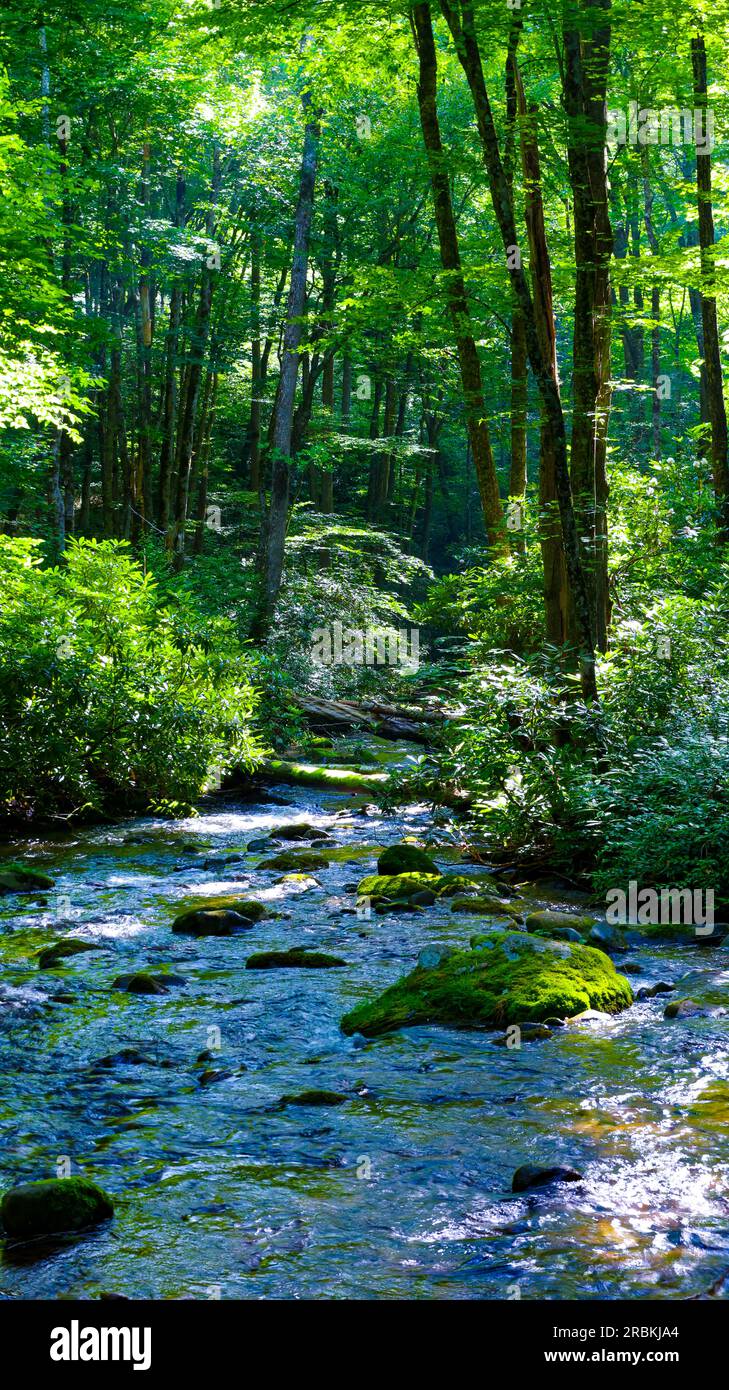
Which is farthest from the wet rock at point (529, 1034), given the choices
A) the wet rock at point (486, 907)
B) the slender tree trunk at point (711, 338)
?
the slender tree trunk at point (711, 338)

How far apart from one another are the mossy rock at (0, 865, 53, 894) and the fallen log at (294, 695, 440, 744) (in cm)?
881

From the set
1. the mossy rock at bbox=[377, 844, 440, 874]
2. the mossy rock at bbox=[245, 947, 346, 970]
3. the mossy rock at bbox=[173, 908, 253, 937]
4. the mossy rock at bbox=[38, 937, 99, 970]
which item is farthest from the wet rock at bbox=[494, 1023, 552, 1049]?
the mossy rock at bbox=[377, 844, 440, 874]

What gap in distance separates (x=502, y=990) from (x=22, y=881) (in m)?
4.71

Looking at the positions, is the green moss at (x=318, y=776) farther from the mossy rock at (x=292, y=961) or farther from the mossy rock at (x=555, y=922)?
the mossy rock at (x=292, y=961)

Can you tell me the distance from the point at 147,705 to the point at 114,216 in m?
11.8

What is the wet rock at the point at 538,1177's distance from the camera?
4.02 meters

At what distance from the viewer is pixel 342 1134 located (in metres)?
4.53

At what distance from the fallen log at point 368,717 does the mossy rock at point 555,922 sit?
10.1 meters

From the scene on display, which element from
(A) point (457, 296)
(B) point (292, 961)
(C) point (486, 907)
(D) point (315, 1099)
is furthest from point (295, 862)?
(A) point (457, 296)

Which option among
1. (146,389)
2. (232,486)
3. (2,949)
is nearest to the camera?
(2,949)

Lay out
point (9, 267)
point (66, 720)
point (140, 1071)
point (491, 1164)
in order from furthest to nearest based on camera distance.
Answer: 1. point (9, 267)
2. point (66, 720)
3. point (140, 1071)
4. point (491, 1164)

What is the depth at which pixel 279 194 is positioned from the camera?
80.2ft
